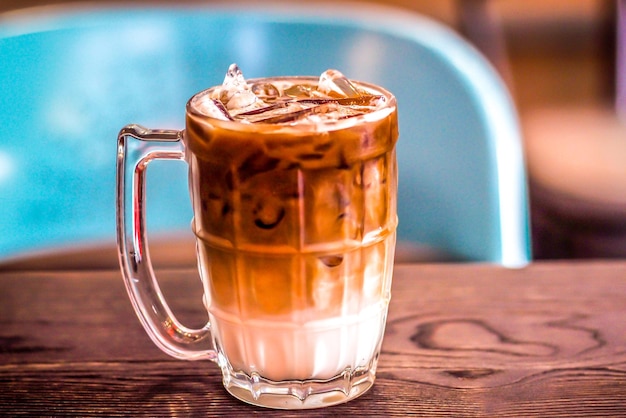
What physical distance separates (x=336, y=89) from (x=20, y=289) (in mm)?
470

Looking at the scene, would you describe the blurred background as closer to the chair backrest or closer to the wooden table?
the chair backrest

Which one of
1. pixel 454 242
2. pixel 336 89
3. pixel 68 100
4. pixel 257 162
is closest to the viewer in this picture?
pixel 257 162

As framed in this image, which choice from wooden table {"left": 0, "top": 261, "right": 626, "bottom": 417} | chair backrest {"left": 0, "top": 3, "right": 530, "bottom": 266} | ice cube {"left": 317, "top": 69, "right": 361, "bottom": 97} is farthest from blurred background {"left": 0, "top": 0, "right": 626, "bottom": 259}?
ice cube {"left": 317, "top": 69, "right": 361, "bottom": 97}

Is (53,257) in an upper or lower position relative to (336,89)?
lower

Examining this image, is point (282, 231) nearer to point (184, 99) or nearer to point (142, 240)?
point (142, 240)

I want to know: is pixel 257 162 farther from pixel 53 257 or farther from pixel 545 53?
pixel 545 53

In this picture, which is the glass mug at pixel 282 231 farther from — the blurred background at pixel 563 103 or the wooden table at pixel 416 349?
the blurred background at pixel 563 103

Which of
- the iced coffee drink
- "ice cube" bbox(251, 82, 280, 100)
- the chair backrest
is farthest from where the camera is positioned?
the chair backrest

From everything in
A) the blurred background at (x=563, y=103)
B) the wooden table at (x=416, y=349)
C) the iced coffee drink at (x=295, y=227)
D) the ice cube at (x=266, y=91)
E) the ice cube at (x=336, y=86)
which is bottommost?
the blurred background at (x=563, y=103)

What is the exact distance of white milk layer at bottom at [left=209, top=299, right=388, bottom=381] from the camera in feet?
2.21

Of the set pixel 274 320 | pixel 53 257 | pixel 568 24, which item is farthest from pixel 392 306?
pixel 568 24

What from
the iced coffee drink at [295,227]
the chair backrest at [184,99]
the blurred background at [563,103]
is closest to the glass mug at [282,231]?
the iced coffee drink at [295,227]

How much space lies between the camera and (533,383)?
2.32ft

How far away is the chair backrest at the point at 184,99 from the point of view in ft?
4.14
